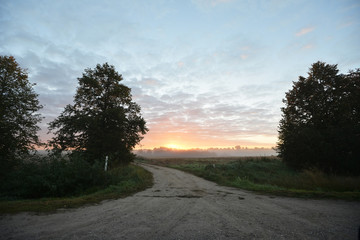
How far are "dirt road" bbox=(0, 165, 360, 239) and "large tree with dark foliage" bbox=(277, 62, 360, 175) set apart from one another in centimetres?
1467

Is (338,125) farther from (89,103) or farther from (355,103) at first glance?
(89,103)

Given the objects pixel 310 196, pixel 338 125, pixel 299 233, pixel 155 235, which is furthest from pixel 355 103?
pixel 155 235

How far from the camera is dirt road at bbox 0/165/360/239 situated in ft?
12.3

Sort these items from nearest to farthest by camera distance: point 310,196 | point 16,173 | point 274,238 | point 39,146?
1. point 274,238
2. point 310,196
3. point 16,173
4. point 39,146

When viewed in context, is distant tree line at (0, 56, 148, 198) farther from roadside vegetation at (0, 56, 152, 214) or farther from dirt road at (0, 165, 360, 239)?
dirt road at (0, 165, 360, 239)

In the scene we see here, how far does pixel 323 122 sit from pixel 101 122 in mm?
28820

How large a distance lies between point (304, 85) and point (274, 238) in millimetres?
26809

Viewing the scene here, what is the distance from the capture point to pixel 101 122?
55.9 ft

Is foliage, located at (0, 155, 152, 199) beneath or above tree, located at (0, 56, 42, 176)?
beneath

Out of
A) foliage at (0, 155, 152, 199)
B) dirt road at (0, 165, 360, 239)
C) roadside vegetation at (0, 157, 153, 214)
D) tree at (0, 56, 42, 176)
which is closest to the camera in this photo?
dirt road at (0, 165, 360, 239)

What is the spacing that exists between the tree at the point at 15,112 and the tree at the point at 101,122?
2.41 meters

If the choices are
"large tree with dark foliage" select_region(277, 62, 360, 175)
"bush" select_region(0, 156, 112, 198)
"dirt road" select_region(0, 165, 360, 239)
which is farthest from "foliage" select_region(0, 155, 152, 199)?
"large tree with dark foliage" select_region(277, 62, 360, 175)

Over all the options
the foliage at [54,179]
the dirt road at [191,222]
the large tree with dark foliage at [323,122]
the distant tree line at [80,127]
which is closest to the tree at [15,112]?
the distant tree line at [80,127]

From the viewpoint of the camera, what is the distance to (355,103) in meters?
18.8
